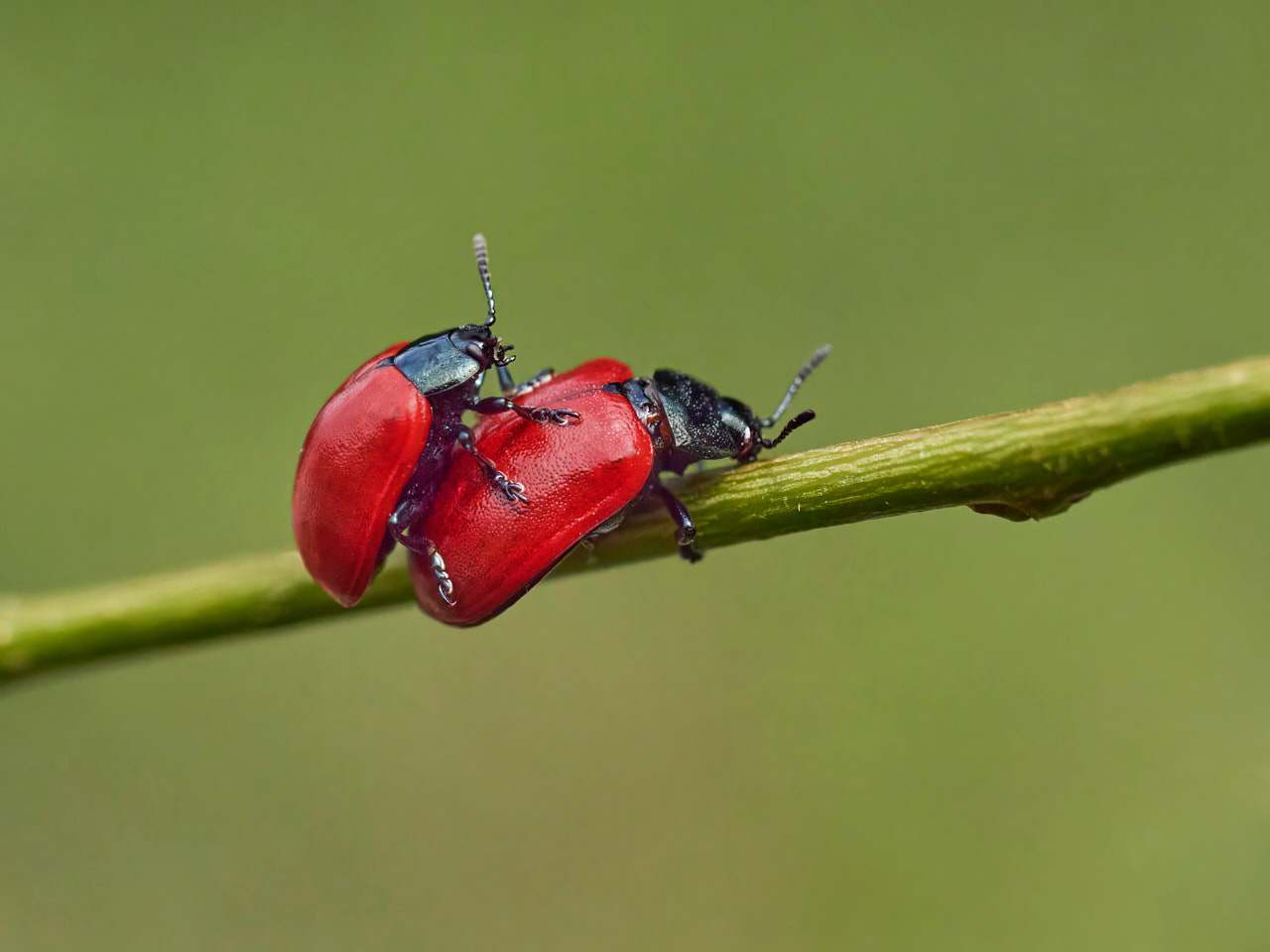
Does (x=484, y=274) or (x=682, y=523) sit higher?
(x=484, y=274)

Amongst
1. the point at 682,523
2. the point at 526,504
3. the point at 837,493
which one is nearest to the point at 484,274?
the point at 526,504

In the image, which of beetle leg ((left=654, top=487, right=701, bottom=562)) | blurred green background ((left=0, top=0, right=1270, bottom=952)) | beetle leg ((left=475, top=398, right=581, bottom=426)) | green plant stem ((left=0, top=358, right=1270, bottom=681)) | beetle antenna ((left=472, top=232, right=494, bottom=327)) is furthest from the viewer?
blurred green background ((left=0, top=0, right=1270, bottom=952))

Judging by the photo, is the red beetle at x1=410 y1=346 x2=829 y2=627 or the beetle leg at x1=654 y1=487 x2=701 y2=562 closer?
the beetle leg at x1=654 y1=487 x2=701 y2=562

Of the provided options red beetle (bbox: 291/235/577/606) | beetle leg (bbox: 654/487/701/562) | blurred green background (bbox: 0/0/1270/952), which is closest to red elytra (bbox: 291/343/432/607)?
red beetle (bbox: 291/235/577/606)

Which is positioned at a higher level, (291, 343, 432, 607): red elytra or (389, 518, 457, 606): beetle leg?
(291, 343, 432, 607): red elytra

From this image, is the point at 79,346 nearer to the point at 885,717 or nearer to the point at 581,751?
the point at 581,751

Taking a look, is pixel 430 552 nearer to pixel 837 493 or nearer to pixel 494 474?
pixel 494 474

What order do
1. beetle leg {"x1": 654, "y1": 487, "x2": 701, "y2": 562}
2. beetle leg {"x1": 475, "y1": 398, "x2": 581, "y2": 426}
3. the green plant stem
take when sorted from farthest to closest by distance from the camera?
1. beetle leg {"x1": 475, "y1": 398, "x2": 581, "y2": 426}
2. beetle leg {"x1": 654, "y1": 487, "x2": 701, "y2": 562}
3. the green plant stem

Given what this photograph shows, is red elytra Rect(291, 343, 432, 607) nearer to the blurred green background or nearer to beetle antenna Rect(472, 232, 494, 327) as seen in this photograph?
beetle antenna Rect(472, 232, 494, 327)
